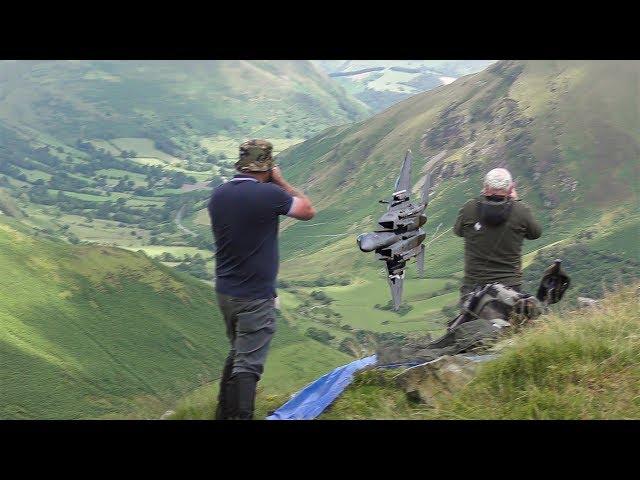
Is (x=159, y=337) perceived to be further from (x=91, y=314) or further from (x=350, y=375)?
(x=350, y=375)

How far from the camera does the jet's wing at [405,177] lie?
9656mm

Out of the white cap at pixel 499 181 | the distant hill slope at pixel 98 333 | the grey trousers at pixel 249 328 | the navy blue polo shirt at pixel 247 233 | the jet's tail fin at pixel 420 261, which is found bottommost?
the grey trousers at pixel 249 328

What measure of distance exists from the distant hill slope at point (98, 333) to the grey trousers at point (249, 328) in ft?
337

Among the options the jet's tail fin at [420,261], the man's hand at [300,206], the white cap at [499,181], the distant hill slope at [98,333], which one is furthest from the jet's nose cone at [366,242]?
the distant hill slope at [98,333]

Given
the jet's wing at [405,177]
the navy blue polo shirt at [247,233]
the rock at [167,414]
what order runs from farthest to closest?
1. the jet's wing at [405,177]
2. the rock at [167,414]
3. the navy blue polo shirt at [247,233]

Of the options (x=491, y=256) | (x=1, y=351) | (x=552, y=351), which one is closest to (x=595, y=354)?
(x=552, y=351)

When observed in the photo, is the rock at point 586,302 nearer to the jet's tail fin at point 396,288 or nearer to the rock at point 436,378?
the jet's tail fin at point 396,288

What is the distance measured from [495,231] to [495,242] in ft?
0.43

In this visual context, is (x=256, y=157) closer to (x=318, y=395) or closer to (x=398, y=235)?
(x=398, y=235)

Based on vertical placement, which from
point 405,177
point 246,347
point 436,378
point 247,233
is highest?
point 405,177

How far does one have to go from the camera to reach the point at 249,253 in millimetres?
7719

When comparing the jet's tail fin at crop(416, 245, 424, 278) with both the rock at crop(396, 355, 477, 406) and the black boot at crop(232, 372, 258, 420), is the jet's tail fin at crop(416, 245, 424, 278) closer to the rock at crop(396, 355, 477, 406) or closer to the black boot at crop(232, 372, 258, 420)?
the rock at crop(396, 355, 477, 406)

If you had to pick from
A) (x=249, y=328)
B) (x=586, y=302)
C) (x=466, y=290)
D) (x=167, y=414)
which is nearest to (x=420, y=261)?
(x=466, y=290)

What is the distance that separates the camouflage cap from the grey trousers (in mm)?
1219
